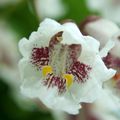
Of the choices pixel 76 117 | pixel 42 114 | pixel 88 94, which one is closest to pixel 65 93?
pixel 88 94

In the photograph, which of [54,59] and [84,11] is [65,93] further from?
[84,11]

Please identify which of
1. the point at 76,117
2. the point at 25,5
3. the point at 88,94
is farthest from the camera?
the point at 25,5

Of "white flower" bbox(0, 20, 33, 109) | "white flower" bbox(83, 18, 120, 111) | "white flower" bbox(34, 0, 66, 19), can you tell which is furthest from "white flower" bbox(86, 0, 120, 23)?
"white flower" bbox(83, 18, 120, 111)

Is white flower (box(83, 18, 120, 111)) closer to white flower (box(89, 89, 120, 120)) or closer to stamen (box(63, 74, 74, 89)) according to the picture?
stamen (box(63, 74, 74, 89))

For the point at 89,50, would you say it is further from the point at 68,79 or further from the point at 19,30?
the point at 19,30

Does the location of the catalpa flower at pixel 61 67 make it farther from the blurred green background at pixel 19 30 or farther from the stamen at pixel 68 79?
the blurred green background at pixel 19 30

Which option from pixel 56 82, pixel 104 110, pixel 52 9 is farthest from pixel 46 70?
pixel 52 9
